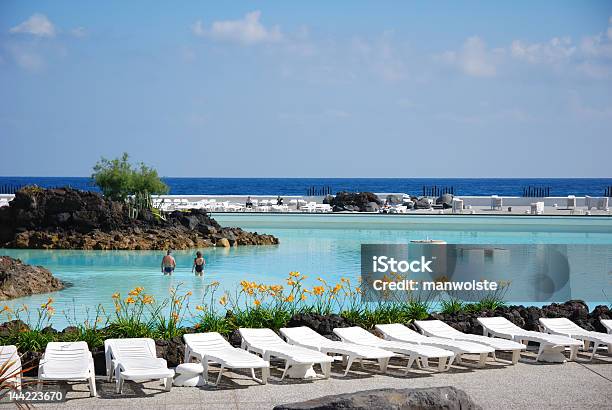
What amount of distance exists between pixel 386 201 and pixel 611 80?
4232cm

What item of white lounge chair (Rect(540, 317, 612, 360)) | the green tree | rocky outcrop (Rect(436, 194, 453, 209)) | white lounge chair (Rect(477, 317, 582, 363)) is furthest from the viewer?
rocky outcrop (Rect(436, 194, 453, 209))

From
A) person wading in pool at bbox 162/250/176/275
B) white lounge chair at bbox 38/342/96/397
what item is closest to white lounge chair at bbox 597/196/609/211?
person wading in pool at bbox 162/250/176/275

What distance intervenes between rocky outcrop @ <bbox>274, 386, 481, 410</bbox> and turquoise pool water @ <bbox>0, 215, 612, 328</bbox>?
6.98 meters

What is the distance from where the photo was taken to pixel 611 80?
231ft

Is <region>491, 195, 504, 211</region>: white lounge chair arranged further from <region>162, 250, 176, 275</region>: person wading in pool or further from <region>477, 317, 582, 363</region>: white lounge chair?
<region>477, 317, 582, 363</region>: white lounge chair

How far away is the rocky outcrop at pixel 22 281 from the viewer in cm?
1427

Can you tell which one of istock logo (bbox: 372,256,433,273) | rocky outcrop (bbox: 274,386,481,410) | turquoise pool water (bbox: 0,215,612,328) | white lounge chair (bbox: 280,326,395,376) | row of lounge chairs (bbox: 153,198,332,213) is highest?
row of lounge chairs (bbox: 153,198,332,213)

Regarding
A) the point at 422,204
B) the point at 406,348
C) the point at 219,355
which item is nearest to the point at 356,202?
the point at 422,204

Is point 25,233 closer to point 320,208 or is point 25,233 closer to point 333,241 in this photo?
point 333,241

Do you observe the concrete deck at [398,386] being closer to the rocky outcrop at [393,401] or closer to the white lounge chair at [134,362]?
the white lounge chair at [134,362]

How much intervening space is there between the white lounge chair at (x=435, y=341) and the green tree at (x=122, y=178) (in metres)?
18.9

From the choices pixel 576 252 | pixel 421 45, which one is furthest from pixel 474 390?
pixel 421 45

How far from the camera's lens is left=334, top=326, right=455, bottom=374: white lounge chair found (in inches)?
315

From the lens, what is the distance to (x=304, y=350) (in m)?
7.90
